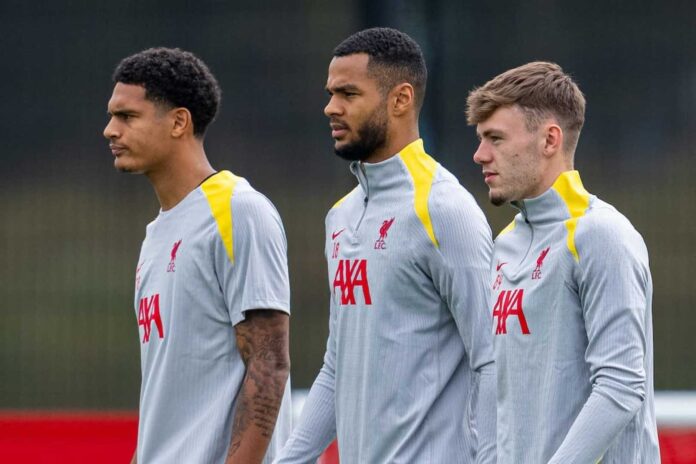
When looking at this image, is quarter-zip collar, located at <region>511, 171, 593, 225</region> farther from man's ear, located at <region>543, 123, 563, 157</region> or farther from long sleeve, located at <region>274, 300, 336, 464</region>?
long sleeve, located at <region>274, 300, 336, 464</region>

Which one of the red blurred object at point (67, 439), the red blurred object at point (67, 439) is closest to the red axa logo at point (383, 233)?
the red blurred object at point (67, 439)

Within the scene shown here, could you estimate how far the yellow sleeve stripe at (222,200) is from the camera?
126 inches

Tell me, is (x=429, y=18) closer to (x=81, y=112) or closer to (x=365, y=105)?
(x=81, y=112)

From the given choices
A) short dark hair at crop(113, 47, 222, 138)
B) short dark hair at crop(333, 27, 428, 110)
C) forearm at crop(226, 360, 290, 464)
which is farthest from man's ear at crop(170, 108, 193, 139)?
forearm at crop(226, 360, 290, 464)

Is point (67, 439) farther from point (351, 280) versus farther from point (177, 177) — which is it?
point (351, 280)

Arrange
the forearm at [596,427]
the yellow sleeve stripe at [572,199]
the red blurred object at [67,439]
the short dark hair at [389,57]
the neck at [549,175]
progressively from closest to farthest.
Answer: the forearm at [596,427]
the yellow sleeve stripe at [572,199]
the neck at [549,175]
the short dark hair at [389,57]
the red blurred object at [67,439]

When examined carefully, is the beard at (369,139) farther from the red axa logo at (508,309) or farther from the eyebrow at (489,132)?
the red axa logo at (508,309)

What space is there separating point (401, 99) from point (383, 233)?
323 mm

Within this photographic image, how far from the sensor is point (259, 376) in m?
3.12

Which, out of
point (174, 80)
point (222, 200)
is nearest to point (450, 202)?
point (222, 200)

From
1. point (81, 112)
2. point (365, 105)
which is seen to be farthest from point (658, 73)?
point (365, 105)

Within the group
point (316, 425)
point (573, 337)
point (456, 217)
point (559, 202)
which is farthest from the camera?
point (316, 425)

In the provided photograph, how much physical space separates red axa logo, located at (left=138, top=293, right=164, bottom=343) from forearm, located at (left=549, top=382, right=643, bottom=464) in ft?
3.20

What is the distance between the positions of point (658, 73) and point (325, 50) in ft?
4.89
